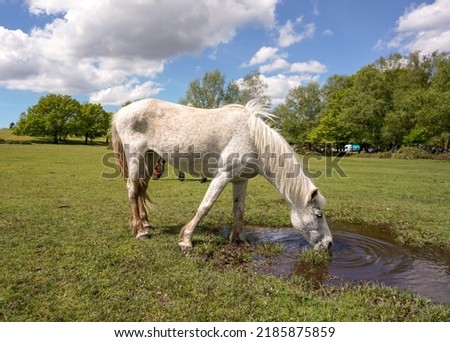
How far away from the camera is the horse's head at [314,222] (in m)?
5.87

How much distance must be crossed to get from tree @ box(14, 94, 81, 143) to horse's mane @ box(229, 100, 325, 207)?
82.9 m

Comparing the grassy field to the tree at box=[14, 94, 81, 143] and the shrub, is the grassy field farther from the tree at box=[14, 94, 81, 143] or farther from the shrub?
the tree at box=[14, 94, 81, 143]

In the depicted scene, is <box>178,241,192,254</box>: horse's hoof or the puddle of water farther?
<box>178,241,192,254</box>: horse's hoof

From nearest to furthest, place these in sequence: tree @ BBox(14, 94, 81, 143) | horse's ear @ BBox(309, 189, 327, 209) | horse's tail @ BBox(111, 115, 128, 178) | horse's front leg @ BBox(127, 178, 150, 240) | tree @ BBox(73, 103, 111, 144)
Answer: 1. horse's ear @ BBox(309, 189, 327, 209)
2. horse's front leg @ BBox(127, 178, 150, 240)
3. horse's tail @ BBox(111, 115, 128, 178)
4. tree @ BBox(14, 94, 81, 143)
5. tree @ BBox(73, 103, 111, 144)

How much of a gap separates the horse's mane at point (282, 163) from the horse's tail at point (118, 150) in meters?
3.07

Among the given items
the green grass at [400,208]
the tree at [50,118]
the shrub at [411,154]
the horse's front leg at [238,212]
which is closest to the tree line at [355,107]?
the tree at [50,118]

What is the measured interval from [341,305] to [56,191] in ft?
37.3

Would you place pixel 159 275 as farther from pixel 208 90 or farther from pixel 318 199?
pixel 208 90

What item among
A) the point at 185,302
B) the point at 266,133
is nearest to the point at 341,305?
the point at 185,302

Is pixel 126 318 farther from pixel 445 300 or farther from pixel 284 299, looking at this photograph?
pixel 445 300

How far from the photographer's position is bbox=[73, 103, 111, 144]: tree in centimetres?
8250

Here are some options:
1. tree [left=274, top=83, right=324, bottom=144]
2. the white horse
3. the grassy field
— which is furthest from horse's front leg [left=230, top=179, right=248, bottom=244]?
tree [left=274, top=83, right=324, bottom=144]

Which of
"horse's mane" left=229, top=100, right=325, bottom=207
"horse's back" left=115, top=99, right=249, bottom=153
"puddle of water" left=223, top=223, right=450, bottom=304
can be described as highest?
"horse's back" left=115, top=99, right=249, bottom=153
